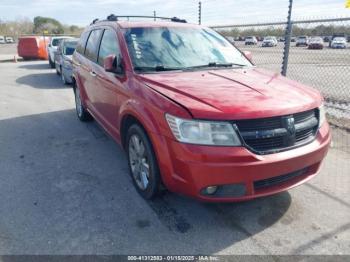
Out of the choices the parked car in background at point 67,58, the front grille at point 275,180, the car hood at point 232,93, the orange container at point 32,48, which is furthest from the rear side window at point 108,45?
the orange container at point 32,48

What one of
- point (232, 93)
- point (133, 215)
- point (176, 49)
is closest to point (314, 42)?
point (176, 49)

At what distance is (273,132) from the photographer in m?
2.60

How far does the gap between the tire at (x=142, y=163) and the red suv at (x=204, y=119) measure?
1cm

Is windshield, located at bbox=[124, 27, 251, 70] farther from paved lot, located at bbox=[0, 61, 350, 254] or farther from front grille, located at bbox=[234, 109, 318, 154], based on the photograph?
paved lot, located at bbox=[0, 61, 350, 254]

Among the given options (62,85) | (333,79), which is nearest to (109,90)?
(62,85)

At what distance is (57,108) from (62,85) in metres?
3.62

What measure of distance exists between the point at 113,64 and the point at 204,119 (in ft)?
5.06

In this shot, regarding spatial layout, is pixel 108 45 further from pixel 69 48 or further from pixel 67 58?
pixel 69 48

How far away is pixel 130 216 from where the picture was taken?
3.05 m

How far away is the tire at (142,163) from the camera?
299 cm

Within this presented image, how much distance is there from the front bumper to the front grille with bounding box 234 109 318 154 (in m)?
0.06

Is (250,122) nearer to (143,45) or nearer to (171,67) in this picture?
(171,67)

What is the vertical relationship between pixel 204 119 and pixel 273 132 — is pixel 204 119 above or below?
above

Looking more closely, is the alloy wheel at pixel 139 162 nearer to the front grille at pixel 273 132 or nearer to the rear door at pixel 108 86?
the rear door at pixel 108 86
